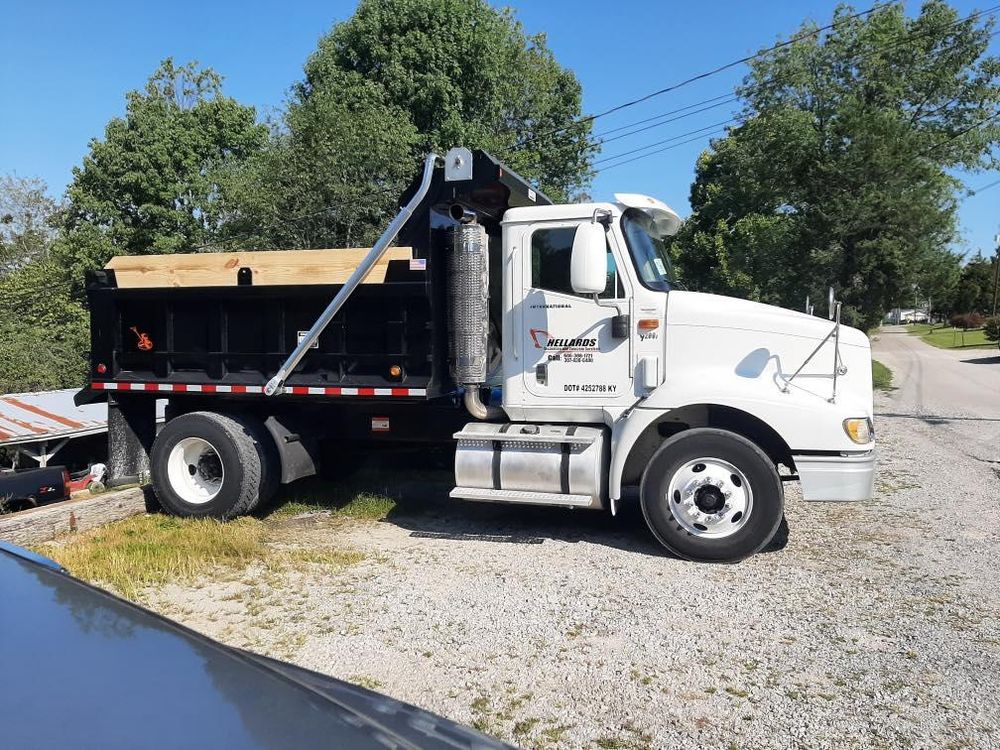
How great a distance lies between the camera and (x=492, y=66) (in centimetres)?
2659

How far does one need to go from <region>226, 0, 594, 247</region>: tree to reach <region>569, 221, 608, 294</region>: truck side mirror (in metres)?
14.2

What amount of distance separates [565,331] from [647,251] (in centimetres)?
100

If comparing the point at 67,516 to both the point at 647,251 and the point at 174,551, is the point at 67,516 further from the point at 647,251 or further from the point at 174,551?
the point at 647,251

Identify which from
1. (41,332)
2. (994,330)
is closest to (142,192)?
(41,332)

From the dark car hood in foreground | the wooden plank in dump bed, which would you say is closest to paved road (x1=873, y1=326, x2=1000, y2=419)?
the wooden plank in dump bed

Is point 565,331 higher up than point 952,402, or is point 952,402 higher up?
point 565,331

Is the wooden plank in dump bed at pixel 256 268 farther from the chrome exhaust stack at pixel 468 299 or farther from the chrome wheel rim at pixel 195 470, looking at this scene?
the chrome wheel rim at pixel 195 470

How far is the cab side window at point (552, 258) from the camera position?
6254 mm

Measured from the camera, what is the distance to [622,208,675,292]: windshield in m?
6.13

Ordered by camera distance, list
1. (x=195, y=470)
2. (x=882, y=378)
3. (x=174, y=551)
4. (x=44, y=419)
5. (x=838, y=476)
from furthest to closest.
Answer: (x=882, y=378) < (x=44, y=419) < (x=195, y=470) < (x=174, y=551) < (x=838, y=476)

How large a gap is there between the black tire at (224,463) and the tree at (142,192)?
21.4 meters

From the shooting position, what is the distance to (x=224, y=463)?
21.9 feet

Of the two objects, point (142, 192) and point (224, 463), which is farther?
point (142, 192)

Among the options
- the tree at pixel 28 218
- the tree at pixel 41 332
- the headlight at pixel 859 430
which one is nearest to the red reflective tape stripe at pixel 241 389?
the headlight at pixel 859 430
